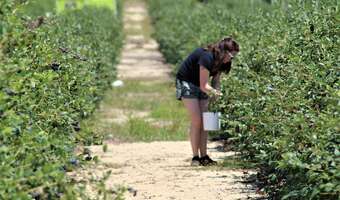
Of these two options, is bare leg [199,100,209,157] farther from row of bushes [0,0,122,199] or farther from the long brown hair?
row of bushes [0,0,122,199]

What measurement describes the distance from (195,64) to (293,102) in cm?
326

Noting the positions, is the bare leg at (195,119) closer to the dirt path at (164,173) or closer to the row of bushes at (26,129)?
the dirt path at (164,173)

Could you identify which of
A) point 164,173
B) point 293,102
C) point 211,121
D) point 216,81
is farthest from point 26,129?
point 216,81

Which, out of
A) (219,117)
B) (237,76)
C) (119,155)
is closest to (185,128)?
(119,155)

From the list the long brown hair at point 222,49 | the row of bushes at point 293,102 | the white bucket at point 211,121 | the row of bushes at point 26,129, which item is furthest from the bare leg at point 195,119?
the row of bushes at point 26,129

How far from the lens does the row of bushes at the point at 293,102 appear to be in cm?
573

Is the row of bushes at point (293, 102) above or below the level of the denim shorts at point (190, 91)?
above

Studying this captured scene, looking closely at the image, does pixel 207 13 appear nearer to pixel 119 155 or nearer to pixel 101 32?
pixel 101 32

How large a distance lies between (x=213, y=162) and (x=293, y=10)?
73.2 inches

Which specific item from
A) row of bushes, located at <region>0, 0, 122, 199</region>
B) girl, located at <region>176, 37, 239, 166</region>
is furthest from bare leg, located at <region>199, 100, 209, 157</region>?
row of bushes, located at <region>0, 0, 122, 199</region>

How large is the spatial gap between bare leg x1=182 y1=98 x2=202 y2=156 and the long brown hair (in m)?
0.45

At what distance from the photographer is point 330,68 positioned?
6.97 m

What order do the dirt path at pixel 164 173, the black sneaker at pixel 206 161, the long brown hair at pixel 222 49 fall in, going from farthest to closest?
the black sneaker at pixel 206 161, the long brown hair at pixel 222 49, the dirt path at pixel 164 173

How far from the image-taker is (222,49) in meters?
9.93
